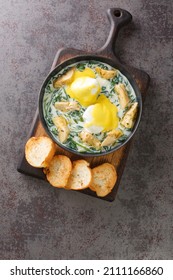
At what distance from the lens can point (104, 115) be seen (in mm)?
2312

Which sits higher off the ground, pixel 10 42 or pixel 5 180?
pixel 10 42

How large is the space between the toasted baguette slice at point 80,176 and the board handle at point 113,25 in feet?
1.91

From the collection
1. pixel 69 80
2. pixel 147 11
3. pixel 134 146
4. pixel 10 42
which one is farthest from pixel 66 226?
pixel 147 11

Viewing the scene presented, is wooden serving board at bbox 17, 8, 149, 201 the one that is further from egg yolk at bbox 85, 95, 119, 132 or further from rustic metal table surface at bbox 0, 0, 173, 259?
egg yolk at bbox 85, 95, 119, 132

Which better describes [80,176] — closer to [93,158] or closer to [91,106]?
[93,158]

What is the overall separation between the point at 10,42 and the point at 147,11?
0.76 meters

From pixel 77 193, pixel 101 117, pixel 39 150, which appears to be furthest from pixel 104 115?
pixel 77 193

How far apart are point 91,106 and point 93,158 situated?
0.94 feet

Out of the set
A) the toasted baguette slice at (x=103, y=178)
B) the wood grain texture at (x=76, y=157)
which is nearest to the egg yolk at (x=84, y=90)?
the wood grain texture at (x=76, y=157)

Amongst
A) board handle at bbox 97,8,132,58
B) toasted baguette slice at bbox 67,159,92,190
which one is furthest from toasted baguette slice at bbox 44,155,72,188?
board handle at bbox 97,8,132,58

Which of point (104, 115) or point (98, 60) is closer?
point (104, 115)

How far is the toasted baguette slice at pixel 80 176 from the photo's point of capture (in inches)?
94.7
